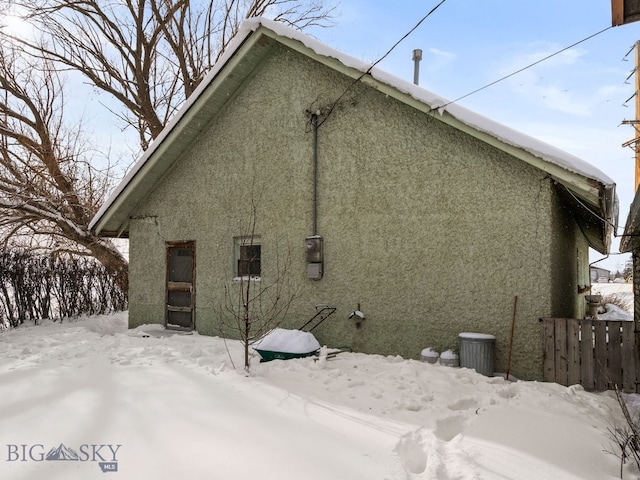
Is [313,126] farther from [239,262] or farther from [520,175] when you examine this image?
[520,175]

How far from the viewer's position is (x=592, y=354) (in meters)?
5.36

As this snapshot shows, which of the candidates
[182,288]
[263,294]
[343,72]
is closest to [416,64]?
[343,72]

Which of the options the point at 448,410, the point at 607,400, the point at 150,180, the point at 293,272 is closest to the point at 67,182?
the point at 150,180

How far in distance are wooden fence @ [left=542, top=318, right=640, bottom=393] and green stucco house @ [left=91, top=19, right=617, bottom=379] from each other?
0.25 m

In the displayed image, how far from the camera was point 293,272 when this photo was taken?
26.2 ft

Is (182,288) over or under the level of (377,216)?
under

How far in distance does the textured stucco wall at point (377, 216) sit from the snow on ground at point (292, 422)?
3.21ft

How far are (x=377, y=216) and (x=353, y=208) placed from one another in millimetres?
493

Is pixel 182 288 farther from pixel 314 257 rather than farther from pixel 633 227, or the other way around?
pixel 633 227

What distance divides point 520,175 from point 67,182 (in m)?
14.5

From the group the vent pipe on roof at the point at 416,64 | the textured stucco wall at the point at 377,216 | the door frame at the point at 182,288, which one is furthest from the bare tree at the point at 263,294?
the vent pipe on roof at the point at 416,64

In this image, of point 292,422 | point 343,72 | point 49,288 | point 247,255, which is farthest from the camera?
point 49,288

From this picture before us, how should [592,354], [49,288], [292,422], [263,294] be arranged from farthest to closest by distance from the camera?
[49,288] < [263,294] < [592,354] < [292,422]

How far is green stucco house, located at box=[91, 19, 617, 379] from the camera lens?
6.00 meters
